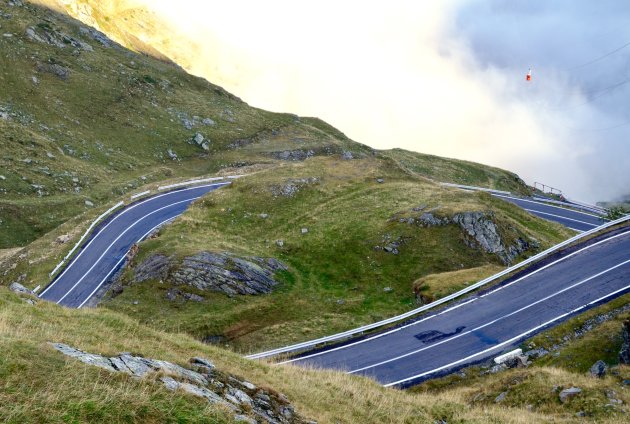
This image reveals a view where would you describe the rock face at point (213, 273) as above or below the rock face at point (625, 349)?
below

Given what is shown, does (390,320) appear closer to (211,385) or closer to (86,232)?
(211,385)

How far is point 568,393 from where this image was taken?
19672 millimetres

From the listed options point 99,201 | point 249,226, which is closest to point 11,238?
point 99,201

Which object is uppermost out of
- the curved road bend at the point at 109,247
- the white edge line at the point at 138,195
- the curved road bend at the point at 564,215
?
the curved road bend at the point at 564,215

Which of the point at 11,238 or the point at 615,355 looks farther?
the point at 11,238

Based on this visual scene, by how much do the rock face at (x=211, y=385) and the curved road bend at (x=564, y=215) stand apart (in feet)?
268

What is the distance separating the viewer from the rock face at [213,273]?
37688 mm

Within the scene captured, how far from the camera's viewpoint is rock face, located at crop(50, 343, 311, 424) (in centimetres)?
1141

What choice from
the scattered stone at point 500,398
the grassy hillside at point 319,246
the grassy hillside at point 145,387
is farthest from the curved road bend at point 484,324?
the scattered stone at point 500,398

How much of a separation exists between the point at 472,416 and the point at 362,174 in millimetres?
43991

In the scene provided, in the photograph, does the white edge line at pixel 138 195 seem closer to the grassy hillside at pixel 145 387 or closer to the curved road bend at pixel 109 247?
the curved road bend at pixel 109 247

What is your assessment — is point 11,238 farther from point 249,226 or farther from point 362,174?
point 362,174

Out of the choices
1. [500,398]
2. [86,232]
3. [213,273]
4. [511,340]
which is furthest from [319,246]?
[86,232]

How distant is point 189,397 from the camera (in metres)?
10.8
